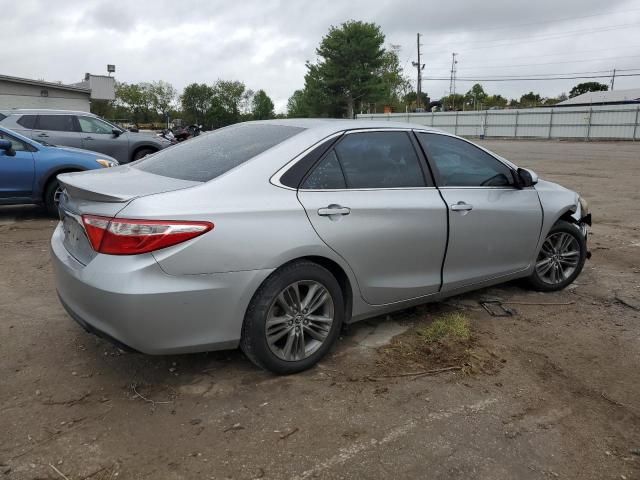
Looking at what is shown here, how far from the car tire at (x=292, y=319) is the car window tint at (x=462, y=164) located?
1.32m

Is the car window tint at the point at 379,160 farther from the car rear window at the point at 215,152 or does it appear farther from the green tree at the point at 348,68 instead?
the green tree at the point at 348,68

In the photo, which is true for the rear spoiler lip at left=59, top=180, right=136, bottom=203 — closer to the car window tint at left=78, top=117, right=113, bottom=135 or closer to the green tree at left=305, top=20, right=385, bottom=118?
the car window tint at left=78, top=117, right=113, bottom=135

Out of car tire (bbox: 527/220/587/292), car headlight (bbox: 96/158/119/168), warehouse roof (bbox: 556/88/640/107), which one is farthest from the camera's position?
warehouse roof (bbox: 556/88/640/107)

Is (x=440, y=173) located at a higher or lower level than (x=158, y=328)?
higher

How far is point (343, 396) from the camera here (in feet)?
10.3

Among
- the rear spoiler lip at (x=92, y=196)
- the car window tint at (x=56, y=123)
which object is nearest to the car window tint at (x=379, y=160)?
the rear spoiler lip at (x=92, y=196)

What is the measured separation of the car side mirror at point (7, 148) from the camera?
302 inches

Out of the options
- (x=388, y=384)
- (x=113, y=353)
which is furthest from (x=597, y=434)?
(x=113, y=353)

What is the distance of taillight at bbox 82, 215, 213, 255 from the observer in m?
2.80

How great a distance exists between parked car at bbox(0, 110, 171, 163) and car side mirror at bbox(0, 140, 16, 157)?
3.79 m

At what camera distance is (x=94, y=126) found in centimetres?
1250

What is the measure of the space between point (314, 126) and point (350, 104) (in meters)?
60.6

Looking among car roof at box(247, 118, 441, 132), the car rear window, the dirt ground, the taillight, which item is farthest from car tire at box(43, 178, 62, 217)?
the taillight

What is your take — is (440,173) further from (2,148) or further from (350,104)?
(350,104)
